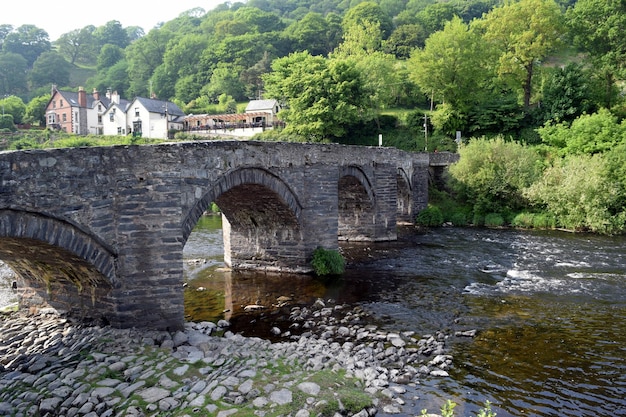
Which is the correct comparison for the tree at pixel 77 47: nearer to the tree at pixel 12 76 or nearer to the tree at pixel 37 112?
the tree at pixel 12 76

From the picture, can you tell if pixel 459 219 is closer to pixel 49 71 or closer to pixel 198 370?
pixel 198 370

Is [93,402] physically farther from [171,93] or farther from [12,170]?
[171,93]

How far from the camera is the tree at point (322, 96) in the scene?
151 ft

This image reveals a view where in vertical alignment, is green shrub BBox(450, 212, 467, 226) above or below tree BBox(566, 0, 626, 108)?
below

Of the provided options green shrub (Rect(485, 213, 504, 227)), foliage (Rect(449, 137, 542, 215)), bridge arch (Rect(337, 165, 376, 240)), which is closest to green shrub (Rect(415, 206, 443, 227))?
foliage (Rect(449, 137, 542, 215))

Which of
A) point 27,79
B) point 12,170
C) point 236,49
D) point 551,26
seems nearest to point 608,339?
point 12,170

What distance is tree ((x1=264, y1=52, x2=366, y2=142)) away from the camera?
151ft

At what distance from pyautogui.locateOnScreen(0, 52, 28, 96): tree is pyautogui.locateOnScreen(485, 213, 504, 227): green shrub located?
313 feet

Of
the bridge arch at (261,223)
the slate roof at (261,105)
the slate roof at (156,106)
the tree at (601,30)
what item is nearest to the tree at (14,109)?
the slate roof at (156,106)

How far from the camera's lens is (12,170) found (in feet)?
30.3

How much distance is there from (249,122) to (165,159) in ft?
169

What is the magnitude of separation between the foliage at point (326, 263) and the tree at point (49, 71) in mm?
96869

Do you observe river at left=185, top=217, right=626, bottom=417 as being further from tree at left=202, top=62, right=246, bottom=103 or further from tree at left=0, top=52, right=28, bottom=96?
tree at left=0, top=52, right=28, bottom=96

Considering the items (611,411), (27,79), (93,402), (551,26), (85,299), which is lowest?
(611,411)
